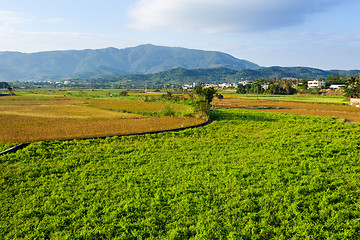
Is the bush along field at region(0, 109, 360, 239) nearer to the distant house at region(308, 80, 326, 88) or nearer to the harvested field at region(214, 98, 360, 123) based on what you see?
the harvested field at region(214, 98, 360, 123)

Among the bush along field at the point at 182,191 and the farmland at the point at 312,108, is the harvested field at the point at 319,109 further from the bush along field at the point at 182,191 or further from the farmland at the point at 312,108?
the bush along field at the point at 182,191

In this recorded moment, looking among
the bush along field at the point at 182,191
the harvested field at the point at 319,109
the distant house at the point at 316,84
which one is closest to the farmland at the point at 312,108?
the harvested field at the point at 319,109

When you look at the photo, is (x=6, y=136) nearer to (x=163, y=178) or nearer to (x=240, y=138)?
(x=163, y=178)

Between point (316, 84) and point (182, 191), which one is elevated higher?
point (316, 84)

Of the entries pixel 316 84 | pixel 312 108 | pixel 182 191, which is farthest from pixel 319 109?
pixel 316 84

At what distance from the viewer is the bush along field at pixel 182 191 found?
9695mm

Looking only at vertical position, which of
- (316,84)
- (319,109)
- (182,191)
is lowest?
(182,191)

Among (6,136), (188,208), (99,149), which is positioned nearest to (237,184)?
(188,208)

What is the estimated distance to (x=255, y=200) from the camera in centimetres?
1175

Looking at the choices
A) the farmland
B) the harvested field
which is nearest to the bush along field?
the harvested field

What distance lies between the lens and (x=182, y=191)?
41.8 feet

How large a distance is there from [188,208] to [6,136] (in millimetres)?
23559

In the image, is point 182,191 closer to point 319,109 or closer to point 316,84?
Answer: point 319,109

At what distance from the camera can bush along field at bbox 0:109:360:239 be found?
382 inches
